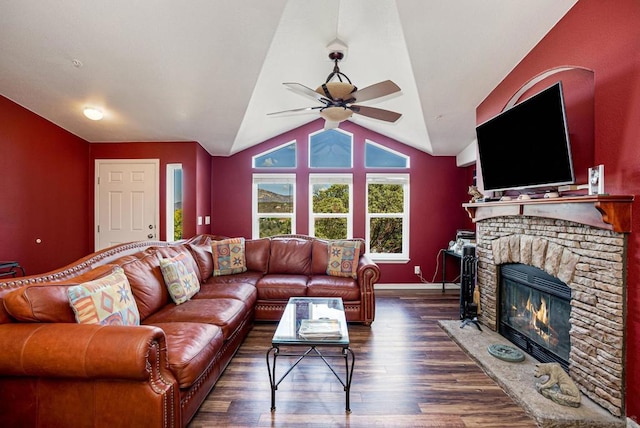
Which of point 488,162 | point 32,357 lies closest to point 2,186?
point 32,357

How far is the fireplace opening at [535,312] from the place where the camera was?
243cm

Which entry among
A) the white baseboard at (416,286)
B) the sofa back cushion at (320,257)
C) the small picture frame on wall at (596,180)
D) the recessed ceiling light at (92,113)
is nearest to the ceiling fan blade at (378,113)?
the small picture frame on wall at (596,180)

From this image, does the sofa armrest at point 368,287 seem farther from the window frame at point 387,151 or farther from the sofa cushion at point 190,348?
the window frame at point 387,151

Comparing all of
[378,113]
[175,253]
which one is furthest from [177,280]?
[378,113]

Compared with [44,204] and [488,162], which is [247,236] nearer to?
[44,204]

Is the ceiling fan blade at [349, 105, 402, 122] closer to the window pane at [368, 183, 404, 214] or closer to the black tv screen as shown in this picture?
the black tv screen

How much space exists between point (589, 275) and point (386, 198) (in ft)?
11.5

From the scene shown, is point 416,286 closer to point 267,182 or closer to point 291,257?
point 291,257

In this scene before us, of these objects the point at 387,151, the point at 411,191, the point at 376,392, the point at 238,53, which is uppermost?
the point at 238,53

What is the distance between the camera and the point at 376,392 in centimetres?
229

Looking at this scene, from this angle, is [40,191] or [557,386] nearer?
[557,386]

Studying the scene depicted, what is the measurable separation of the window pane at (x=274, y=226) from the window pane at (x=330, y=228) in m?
0.51

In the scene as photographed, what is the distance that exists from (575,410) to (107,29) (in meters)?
4.32

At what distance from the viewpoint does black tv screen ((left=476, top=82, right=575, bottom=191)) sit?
218 cm
